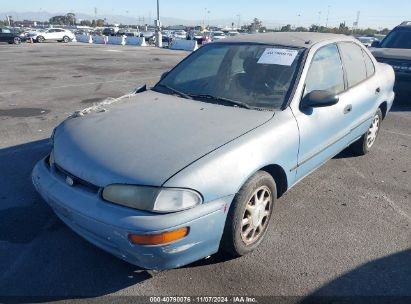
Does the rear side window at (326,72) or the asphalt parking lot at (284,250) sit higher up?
the rear side window at (326,72)

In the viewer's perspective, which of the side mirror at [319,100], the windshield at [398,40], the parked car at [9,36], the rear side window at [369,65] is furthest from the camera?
the parked car at [9,36]

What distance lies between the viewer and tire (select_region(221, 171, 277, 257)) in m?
2.54

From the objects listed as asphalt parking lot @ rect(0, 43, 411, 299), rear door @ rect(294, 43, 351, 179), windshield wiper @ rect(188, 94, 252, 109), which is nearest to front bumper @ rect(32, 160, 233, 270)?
asphalt parking lot @ rect(0, 43, 411, 299)

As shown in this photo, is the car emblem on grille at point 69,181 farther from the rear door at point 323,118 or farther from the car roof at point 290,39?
the car roof at point 290,39

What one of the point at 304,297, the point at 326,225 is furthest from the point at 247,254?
the point at 326,225

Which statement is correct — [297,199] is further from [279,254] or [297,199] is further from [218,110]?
[218,110]

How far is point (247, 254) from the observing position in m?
2.88

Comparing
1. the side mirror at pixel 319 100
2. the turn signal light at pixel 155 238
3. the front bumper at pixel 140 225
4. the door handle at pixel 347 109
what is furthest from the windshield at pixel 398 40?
the turn signal light at pixel 155 238

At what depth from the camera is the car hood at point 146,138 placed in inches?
91.9

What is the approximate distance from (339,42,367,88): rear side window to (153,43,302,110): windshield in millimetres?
899

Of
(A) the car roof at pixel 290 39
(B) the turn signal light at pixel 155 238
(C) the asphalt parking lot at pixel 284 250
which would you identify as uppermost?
(A) the car roof at pixel 290 39

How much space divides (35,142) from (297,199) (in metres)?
3.89

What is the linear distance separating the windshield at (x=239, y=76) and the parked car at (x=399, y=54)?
5.52 m

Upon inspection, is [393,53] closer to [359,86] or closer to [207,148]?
[359,86]
